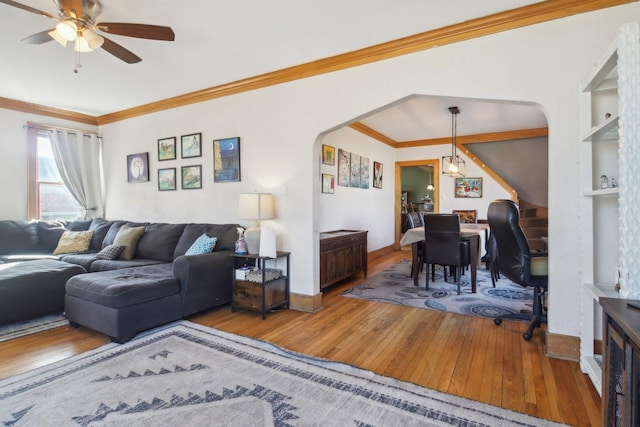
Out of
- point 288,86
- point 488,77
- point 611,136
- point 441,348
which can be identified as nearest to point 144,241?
point 288,86

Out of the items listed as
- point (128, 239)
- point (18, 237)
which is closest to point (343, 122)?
point (128, 239)

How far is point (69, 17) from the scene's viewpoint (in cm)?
225

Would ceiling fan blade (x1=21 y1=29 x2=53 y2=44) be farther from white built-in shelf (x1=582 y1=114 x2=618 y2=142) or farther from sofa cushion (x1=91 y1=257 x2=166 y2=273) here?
white built-in shelf (x1=582 y1=114 x2=618 y2=142)

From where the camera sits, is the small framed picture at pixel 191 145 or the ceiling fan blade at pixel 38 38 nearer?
the ceiling fan blade at pixel 38 38

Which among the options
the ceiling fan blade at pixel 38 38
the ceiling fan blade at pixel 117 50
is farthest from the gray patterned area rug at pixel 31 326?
the ceiling fan blade at pixel 117 50

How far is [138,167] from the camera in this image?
202 inches

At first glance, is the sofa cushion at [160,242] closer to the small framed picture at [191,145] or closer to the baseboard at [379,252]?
the small framed picture at [191,145]

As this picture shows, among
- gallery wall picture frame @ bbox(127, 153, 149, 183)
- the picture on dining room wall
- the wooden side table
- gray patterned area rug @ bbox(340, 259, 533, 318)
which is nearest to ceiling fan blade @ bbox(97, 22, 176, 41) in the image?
the wooden side table

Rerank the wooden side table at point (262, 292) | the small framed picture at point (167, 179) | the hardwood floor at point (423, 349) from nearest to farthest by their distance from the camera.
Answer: the hardwood floor at point (423, 349), the wooden side table at point (262, 292), the small framed picture at point (167, 179)

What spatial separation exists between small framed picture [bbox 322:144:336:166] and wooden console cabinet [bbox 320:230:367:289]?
111 centimetres

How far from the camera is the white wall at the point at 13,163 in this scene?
15.2ft

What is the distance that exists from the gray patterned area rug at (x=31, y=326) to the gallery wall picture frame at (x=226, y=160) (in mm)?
2218

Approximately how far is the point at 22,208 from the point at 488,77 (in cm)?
622

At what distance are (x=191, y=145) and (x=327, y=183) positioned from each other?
2.06 m
